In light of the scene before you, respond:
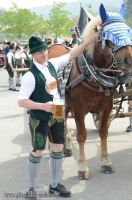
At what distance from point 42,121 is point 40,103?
0.89ft

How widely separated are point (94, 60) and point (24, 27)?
176 feet

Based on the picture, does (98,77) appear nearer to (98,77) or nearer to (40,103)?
(98,77)

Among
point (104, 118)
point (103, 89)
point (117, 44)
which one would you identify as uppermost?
point (117, 44)

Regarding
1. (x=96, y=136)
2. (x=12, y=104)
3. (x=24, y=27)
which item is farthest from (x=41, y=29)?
(x=96, y=136)

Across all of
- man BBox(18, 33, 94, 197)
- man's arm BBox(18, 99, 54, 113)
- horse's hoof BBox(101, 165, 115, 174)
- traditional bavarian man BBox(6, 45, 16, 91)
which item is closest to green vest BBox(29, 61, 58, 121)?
man BBox(18, 33, 94, 197)

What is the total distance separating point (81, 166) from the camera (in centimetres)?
489

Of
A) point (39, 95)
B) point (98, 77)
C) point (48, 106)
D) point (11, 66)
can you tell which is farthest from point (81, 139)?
point (11, 66)

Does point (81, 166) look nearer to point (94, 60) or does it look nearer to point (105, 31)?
point (94, 60)

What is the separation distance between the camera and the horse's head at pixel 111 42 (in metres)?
3.92

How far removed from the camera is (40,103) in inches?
144

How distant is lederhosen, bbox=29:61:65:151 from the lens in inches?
148

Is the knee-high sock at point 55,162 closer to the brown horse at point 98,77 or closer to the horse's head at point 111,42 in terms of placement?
the brown horse at point 98,77

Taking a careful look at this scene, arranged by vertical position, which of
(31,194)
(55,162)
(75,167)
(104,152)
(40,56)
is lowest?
(75,167)

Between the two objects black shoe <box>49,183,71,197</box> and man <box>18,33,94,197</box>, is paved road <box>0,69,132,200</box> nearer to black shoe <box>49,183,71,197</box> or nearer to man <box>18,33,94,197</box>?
black shoe <box>49,183,71,197</box>
